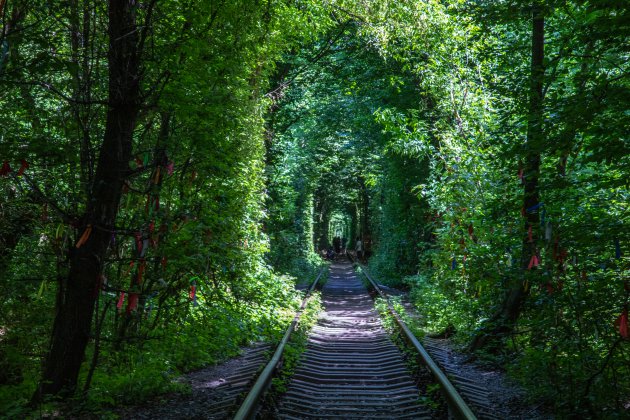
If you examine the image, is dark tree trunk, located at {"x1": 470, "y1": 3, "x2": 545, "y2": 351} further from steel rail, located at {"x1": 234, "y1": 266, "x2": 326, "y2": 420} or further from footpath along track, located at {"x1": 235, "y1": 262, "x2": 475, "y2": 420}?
steel rail, located at {"x1": 234, "y1": 266, "x2": 326, "y2": 420}

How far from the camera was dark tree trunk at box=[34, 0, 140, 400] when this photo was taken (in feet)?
16.6

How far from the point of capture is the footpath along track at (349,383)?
18.0ft

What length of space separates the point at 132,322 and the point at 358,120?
620 inches

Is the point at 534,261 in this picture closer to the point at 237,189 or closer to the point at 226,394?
the point at 226,394

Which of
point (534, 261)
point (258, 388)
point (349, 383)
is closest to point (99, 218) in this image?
point (258, 388)

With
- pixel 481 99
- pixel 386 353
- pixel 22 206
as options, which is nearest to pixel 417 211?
pixel 481 99

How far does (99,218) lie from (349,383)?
3.87m

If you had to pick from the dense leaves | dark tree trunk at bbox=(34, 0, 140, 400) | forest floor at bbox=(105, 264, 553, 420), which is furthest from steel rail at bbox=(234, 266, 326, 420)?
dark tree trunk at bbox=(34, 0, 140, 400)

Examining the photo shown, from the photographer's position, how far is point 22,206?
259 inches

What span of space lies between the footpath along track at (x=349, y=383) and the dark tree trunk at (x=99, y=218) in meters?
1.79

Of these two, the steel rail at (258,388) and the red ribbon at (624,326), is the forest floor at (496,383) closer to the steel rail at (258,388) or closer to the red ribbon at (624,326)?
the red ribbon at (624,326)

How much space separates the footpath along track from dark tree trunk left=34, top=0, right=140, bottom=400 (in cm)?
179

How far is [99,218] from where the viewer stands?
16.8 ft

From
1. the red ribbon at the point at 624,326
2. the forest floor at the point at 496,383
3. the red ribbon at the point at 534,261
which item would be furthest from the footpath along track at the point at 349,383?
the red ribbon at the point at 534,261
